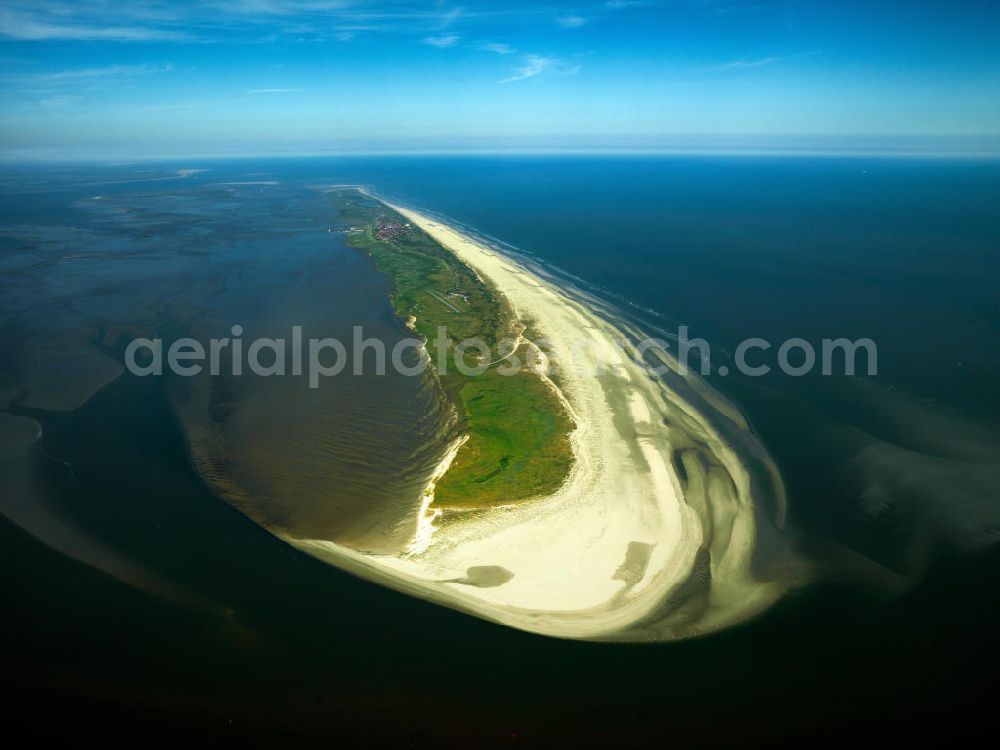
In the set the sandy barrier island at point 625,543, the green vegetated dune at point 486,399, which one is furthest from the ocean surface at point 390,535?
the green vegetated dune at point 486,399

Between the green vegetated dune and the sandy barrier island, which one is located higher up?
the green vegetated dune

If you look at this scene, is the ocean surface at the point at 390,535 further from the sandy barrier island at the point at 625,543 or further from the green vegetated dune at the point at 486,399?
the green vegetated dune at the point at 486,399

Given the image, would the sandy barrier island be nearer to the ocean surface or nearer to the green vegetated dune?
the ocean surface

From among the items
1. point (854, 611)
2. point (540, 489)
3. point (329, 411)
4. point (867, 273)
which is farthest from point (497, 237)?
point (854, 611)

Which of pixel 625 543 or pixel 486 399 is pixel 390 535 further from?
pixel 486 399

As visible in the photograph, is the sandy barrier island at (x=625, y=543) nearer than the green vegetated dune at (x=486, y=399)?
Yes

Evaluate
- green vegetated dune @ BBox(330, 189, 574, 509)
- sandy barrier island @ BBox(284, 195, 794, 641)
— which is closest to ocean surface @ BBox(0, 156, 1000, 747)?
sandy barrier island @ BBox(284, 195, 794, 641)

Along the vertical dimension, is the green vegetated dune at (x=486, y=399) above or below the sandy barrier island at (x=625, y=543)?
above

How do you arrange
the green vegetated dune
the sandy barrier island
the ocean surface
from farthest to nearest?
the green vegetated dune
the sandy barrier island
the ocean surface
